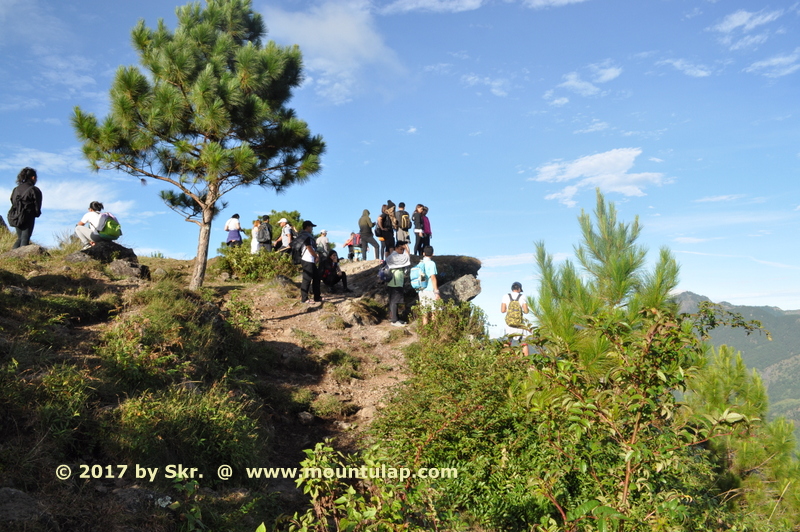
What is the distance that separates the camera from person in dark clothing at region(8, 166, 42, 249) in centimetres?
1104

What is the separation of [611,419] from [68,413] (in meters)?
4.50

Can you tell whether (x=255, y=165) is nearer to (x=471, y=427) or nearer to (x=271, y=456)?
(x=271, y=456)

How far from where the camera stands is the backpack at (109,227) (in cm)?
1297

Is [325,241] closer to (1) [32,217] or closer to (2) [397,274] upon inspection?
(2) [397,274]

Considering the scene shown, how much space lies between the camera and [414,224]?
16.8 metres

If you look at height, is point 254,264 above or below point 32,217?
below

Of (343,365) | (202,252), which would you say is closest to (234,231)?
(202,252)

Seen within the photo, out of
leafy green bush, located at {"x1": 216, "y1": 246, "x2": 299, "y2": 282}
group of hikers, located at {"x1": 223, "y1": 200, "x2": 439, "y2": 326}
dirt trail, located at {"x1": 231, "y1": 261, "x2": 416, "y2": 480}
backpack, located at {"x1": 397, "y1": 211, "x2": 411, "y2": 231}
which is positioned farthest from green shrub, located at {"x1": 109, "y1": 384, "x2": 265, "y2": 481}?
backpack, located at {"x1": 397, "y1": 211, "x2": 411, "y2": 231}

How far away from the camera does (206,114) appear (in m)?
12.3

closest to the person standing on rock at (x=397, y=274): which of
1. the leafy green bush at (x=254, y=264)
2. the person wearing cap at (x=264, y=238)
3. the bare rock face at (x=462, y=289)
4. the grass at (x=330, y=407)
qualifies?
the bare rock face at (x=462, y=289)

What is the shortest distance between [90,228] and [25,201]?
1940 mm

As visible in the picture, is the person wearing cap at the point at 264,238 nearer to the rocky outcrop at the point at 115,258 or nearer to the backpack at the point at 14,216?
the rocky outcrop at the point at 115,258

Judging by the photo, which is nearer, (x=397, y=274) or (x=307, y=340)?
(x=307, y=340)

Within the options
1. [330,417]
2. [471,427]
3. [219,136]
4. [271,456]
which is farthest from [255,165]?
[471,427]
